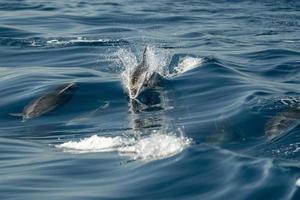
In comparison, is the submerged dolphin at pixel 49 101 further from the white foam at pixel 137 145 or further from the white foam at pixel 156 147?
the white foam at pixel 156 147

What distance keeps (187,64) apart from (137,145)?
740 centimetres

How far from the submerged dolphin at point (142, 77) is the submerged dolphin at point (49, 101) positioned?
116 cm

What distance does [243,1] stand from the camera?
33.2m

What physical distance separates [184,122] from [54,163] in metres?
2.96

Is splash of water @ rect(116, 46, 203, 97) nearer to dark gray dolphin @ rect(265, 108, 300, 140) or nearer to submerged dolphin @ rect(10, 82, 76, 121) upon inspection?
submerged dolphin @ rect(10, 82, 76, 121)

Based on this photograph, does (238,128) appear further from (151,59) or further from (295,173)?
(151,59)

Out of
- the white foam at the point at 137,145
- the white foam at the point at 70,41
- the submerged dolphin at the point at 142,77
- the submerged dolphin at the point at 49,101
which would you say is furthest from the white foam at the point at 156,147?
the white foam at the point at 70,41

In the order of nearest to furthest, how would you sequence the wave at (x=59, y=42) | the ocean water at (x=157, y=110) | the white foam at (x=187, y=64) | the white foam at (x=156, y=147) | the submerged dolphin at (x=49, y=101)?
the ocean water at (x=157, y=110)
the white foam at (x=156, y=147)
the submerged dolphin at (x=49, y=101)
the white foam at (x=187, y=64)
the wave at (x=59, y=42)

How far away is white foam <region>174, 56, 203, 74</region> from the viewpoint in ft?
61.4

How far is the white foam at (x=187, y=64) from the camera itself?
18.7 meters

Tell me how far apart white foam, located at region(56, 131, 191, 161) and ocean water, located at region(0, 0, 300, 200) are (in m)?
0.03

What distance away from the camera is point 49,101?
15.9 meters

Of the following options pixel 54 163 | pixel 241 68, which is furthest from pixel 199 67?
pixel 54 163

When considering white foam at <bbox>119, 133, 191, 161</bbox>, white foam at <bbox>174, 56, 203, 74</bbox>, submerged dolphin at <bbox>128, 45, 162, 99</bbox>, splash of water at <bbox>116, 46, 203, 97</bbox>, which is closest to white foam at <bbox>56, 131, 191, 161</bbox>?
white foam at <bbox>119, 133, 191, 161</bbox>
